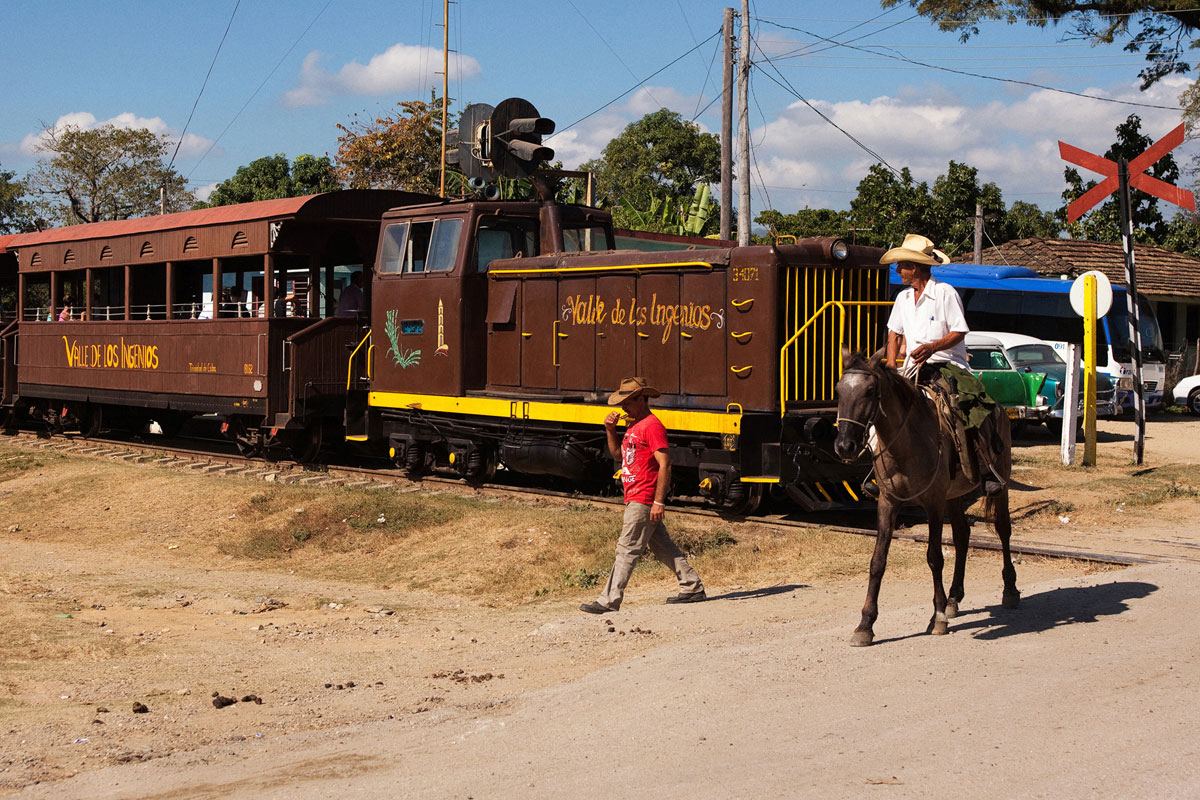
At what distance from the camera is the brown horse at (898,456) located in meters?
7.22

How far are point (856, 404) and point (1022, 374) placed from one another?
15.6 metres

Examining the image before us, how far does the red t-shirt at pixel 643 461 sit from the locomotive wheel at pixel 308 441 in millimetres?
10061

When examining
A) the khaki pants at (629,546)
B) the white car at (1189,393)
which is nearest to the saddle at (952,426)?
the khaki pants at (629,546)

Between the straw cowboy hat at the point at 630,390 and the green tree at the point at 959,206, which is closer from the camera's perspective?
the straw cowboy hat at the point at 630,390

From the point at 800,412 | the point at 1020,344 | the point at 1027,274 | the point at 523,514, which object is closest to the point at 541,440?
the point at 523,514

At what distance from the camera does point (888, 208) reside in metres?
40.9

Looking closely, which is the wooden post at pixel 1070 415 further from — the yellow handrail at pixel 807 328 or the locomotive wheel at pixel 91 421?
the locomotive wheel at pixel 91 421

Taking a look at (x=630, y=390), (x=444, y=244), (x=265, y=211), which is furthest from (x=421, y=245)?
(x=630, y=390)

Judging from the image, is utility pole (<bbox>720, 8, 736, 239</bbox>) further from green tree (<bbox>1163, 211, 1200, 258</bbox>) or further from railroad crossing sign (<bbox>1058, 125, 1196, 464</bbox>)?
green tree (<bbox>1163, 211, 1200, 258</bbox>)

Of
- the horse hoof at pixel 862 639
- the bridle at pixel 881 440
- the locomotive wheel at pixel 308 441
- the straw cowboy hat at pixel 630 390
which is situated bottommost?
the horse hoof at pixel 862 639

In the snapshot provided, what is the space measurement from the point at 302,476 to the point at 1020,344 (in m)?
14.7

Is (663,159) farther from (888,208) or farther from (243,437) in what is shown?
(243,437)

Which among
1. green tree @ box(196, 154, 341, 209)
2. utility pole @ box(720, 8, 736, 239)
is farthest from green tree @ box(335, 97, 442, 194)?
utility pole @ box(720, 8, 736, 239)

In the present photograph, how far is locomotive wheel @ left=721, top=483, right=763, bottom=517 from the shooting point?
1245 centimetres
